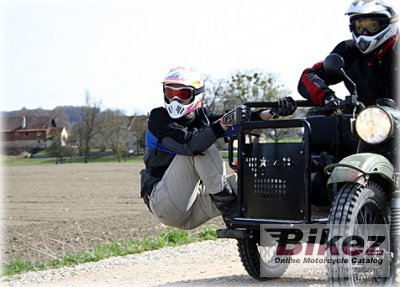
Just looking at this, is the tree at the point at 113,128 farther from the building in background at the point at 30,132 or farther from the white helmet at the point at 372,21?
the white helmet at the point at 372,21

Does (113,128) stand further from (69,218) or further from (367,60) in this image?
(367,60)

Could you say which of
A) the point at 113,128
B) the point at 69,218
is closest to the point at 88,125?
the point at 113,128

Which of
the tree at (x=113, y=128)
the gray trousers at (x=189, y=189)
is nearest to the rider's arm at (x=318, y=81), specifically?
the gray trousers at (x=189, y=189)

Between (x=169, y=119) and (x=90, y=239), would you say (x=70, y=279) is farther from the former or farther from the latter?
(x=90, y=239)

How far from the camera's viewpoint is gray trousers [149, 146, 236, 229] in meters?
6.11

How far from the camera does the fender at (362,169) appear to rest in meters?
4.83

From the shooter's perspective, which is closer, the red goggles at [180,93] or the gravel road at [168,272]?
the red goggles at [180,93]

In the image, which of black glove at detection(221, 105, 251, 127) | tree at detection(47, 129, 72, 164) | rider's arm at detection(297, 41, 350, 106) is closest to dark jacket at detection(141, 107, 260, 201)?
black glove at detection(221, 105, 251, 127)

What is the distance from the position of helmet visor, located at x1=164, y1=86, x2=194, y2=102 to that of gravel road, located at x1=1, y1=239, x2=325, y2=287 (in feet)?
5.46

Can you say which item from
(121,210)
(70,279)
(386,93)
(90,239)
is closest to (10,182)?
(121,210)

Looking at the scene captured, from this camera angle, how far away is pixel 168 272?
7.60 m

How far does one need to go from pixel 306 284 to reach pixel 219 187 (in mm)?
1120

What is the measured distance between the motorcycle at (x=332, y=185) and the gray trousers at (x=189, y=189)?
0.46 m

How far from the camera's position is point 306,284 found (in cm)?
622
